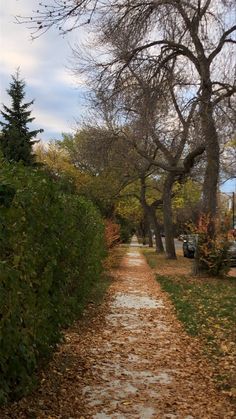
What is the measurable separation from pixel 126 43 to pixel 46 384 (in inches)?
367

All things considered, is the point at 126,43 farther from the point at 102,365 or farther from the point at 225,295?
the point at 102,365

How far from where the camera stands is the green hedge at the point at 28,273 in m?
3.20

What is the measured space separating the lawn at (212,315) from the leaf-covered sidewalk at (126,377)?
0.18 m

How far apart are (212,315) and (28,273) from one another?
5729 millimetres

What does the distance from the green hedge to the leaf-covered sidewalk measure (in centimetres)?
41

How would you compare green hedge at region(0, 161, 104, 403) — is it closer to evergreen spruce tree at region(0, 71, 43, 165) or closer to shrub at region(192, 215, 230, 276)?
shrub at region(192, 215, 230, 276)

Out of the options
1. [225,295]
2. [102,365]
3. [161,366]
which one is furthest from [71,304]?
[225,295]

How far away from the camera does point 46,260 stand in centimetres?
450

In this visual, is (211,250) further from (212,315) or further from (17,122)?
(17,122)

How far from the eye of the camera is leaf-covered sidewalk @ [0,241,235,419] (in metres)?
4.27

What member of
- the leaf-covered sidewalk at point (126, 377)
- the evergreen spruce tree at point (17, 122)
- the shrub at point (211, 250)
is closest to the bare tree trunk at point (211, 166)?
the shrub at point (211, 250)

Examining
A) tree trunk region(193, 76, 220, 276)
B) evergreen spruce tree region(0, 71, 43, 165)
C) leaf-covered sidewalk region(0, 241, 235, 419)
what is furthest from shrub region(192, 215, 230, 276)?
evergreen spruce tree region(0, 71, 43, 165)

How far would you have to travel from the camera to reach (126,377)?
527 centimetres

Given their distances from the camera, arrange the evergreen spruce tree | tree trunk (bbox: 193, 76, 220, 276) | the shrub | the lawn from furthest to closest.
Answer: the evergreen spruce tree < the shrub < tree trunk (bbox: 193, 76, 220, 276) < the lawn
